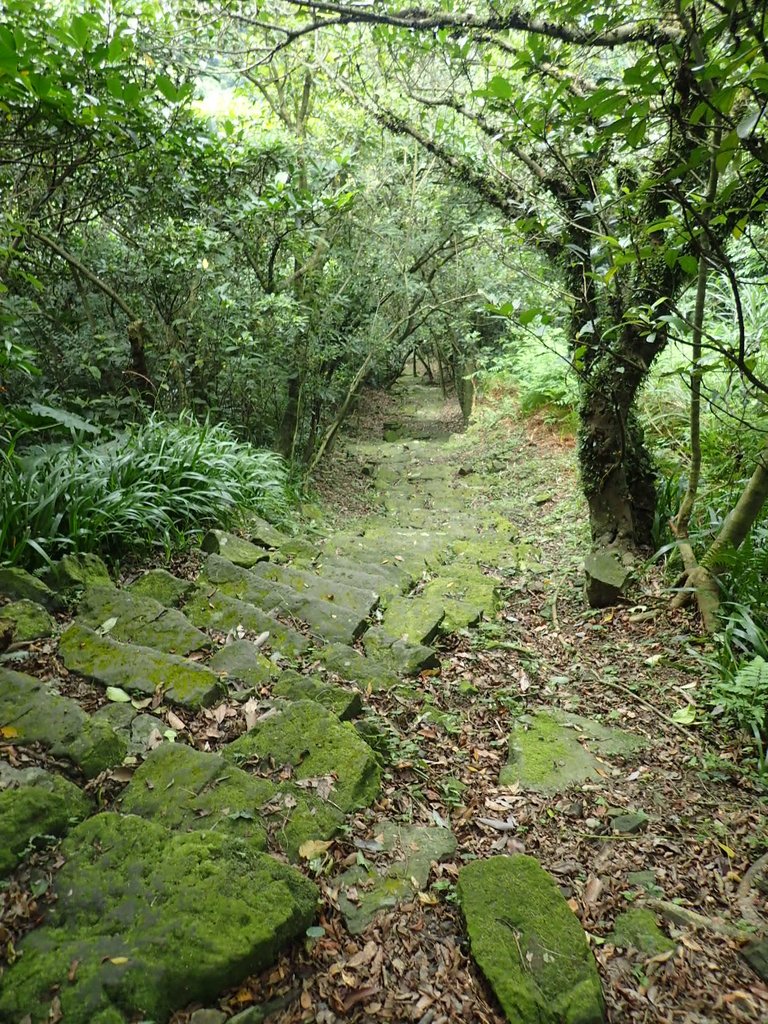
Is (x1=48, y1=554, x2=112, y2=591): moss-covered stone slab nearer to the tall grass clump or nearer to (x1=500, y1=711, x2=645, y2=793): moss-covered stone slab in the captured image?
the tall grass clump

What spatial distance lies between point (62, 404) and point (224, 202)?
2.55m

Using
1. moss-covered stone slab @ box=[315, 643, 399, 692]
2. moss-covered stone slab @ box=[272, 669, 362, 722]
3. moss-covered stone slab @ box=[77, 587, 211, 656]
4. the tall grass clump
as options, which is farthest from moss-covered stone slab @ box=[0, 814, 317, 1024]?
the tall grass clump

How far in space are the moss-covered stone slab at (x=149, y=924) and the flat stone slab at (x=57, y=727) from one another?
0.35 metres

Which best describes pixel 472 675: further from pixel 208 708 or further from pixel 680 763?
pixel 208 708

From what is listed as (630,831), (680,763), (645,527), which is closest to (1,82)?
(630,831)

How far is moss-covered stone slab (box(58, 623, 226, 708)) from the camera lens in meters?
2.68

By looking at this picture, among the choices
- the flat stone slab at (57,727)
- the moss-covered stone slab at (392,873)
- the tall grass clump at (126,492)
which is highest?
the tall grass clump at (126,492)

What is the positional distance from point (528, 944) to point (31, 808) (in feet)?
5.12

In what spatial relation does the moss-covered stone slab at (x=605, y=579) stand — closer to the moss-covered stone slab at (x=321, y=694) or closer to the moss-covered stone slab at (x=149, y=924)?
the moss-covered stone slab at (x=321, y=694)

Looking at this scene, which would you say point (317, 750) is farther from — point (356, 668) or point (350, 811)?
point (356, 668)

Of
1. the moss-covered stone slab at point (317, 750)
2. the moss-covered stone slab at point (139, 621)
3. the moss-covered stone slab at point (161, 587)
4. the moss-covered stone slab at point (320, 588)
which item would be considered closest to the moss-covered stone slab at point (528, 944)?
the moss-covered stone slab at point (317, 750)

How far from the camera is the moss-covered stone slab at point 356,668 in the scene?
3258 mm

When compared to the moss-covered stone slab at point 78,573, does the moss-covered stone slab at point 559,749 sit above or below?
below

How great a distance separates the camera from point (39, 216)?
510cm
